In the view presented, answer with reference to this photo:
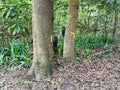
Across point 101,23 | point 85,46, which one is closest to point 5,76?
point 85,46

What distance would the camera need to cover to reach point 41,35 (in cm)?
388

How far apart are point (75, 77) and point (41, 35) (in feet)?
3.13

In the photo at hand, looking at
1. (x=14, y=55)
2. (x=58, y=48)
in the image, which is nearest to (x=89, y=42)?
(x=58, y=48)

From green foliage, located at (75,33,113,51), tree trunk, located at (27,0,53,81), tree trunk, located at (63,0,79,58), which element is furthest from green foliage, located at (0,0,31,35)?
green foliage, located at (75,33,113,51)

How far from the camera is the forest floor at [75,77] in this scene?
3848 millimetres

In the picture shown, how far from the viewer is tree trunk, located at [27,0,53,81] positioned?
385cm

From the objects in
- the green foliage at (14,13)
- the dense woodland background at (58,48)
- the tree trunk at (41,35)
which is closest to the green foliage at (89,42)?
the dense woodland background at (58,48)

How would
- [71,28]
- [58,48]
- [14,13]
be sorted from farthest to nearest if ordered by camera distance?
[58,48] < [71,28] < [14,13]

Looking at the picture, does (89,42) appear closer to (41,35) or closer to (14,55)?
(14,55)

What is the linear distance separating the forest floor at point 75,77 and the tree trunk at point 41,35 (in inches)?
7.3

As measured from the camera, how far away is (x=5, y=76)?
428 cm

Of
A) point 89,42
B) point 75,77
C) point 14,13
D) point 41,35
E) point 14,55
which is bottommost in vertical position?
point 75,77

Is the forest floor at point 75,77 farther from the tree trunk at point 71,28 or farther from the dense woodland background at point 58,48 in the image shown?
the tree trunk at point 71,28

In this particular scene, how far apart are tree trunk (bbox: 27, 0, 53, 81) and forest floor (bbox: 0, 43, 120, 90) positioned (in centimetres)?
18
